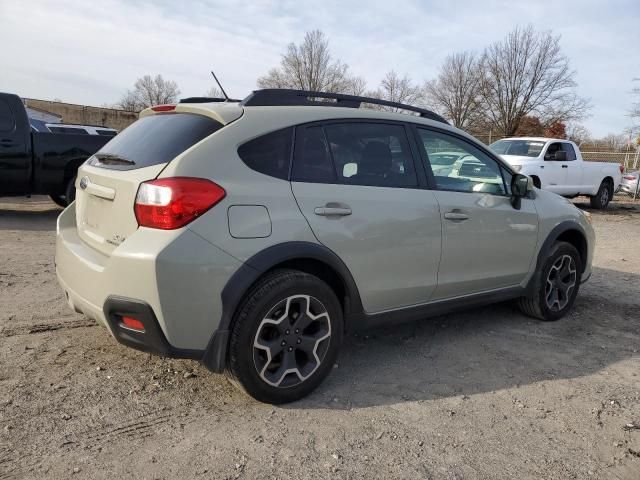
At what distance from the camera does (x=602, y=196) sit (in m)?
15.3

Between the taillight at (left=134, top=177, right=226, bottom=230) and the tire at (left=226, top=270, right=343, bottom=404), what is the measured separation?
535 mm

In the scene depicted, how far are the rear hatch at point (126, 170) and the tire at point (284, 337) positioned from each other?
78cm

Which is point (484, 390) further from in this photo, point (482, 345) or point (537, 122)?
point (537, 122)

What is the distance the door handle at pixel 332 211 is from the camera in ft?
10.0

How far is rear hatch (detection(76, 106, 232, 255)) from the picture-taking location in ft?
9.23

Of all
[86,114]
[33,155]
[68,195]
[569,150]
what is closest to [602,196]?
[569,150]

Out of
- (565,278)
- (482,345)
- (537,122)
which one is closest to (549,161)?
(565,278)

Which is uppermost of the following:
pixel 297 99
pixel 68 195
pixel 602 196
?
pixel 297 99

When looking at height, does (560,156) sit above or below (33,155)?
above

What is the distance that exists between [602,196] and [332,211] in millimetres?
14652

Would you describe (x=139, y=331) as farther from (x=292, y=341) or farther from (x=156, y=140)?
(x=156, y=140)

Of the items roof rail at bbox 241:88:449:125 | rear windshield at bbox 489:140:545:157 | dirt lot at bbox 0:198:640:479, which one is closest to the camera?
dirt lot at bbox 0:198:640:479

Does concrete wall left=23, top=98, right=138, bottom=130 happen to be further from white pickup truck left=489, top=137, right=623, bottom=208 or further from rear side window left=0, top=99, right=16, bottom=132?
white pickup truck left=489, top=137, right=623, bottom=208

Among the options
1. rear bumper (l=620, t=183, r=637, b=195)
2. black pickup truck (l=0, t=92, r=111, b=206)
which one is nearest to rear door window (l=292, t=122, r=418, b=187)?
black pickup truck (l=0, t=92, r=111, b=206)
